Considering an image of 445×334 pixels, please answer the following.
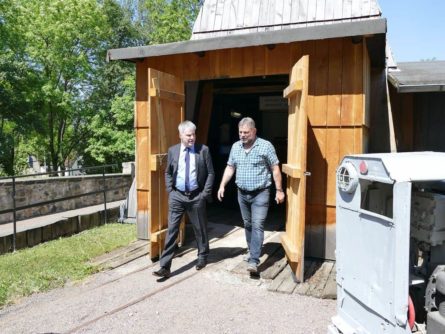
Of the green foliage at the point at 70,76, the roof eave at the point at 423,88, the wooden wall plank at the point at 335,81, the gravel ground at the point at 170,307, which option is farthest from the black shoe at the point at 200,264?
the green foliage at the point at 70,76

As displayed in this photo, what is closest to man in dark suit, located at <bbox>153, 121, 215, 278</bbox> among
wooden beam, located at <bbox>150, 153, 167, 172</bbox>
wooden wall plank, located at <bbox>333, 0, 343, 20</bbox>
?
wooden beam, located at <bbox>150, 153, 167, 172</bbox>

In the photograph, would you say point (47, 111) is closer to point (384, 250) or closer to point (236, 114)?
point (236, 114)

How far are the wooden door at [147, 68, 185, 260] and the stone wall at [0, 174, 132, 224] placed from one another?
3.94 m

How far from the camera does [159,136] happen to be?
18.9ft

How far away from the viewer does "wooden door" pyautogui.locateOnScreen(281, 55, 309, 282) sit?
4.58 m

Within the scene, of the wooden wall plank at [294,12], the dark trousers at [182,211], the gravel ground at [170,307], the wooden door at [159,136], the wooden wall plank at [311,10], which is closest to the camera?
the gravel ground at [170,307]

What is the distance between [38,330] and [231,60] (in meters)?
4.15

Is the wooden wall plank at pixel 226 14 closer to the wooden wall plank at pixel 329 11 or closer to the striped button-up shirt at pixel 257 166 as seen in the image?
the wooden wall plank at pixel 329 11

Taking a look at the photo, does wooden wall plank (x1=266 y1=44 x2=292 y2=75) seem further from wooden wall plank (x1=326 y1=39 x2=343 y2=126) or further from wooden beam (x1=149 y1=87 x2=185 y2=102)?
wooden beam (x1=149 y1=87 x2=185 y2=102)

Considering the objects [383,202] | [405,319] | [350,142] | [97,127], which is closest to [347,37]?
[350,142]

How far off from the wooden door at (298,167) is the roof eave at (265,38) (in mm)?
521

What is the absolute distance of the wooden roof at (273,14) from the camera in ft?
28.1

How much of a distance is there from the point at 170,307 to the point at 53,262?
2452 millimetres

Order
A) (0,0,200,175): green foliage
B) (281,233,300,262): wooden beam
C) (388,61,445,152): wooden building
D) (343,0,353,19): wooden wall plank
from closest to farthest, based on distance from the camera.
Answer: (281,233,300,262): wooden beam → (388,61,445,152): wooden building → (343,0,353,19): wooden wall plank → (0,0,200,175): green foliage
